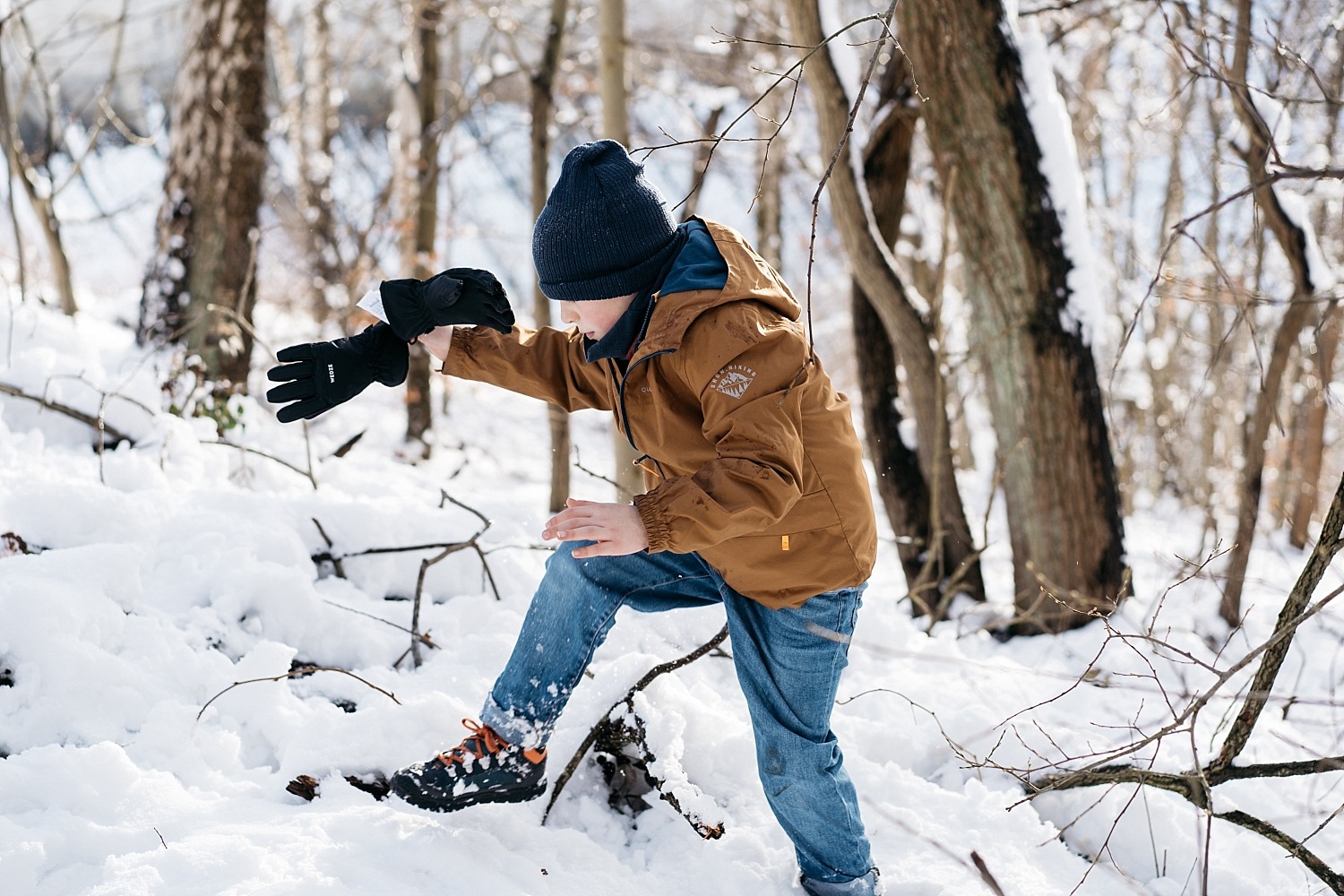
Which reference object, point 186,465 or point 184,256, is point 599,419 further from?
point 186,465

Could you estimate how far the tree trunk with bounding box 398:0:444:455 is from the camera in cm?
757

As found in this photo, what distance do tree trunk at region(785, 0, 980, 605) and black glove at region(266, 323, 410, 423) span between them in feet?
9.35

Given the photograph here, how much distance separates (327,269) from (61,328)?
15.8ft

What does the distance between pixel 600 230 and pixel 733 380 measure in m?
0.43

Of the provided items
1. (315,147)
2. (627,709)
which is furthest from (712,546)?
(315,147)

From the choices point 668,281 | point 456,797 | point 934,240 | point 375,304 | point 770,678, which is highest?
point 934,240

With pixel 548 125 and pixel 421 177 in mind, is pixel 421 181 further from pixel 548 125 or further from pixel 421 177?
pixel 548 125

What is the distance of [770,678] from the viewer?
1924mm

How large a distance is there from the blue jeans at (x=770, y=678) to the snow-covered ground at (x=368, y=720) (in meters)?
0.15

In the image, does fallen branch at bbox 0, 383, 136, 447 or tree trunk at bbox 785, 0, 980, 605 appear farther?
tree trunk at bbox 785, 0, 980, 605

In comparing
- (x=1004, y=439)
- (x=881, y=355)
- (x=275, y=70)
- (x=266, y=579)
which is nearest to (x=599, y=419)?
(x=275, y=70)

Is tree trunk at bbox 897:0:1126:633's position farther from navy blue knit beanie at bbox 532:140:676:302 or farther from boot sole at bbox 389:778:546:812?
boot sole at bbox 389:778:546:812

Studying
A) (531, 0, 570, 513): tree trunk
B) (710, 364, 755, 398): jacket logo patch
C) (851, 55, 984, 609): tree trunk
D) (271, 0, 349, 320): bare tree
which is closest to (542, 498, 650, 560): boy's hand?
(710, 364, 755, 398): jacket logo patch

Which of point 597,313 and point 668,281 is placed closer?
point 668,281
